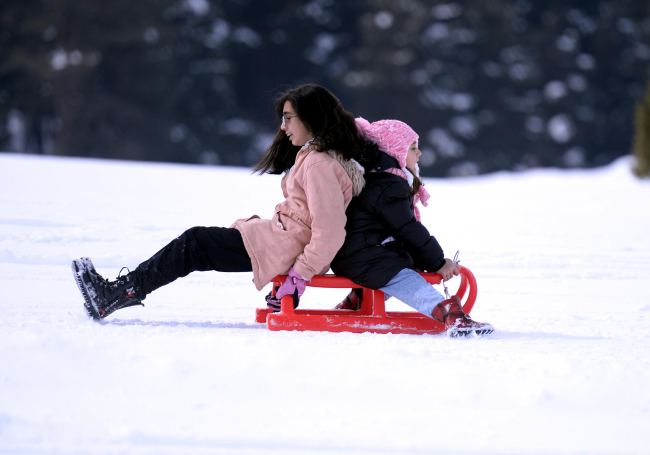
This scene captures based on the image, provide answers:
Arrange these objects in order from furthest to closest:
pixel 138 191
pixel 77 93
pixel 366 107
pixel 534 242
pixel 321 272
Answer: pixel 366 107 → pixel 77 93 → pixel 138 191 → pixel 534 242 → pixel 321 272

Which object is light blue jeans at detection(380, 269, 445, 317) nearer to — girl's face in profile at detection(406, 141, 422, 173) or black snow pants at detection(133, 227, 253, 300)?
girl's face in profile at detection(406, 141, 422, 173)

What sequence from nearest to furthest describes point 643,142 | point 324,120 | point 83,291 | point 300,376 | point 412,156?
1. point 300,376
2. point 83,291
3. point 324,120
4. point 412,156
5. point 643,142

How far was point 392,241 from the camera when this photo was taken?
2.70 m

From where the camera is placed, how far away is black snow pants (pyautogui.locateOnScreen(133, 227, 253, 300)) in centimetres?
262

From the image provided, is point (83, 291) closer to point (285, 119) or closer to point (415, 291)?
point (285, 119)

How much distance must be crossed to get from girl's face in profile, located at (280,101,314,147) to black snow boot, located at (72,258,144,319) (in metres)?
0.80

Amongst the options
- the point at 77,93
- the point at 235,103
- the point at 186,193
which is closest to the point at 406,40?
the point at 235,103

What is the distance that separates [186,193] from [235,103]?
12.9 meters

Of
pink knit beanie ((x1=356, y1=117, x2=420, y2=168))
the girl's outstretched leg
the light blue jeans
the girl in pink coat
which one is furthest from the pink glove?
pink knit beanie ((x1=356, y1=117, x2=420, y2=168))

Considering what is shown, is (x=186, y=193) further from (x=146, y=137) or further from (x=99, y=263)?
(x=146, y=137)

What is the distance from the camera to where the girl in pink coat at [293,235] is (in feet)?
8.37

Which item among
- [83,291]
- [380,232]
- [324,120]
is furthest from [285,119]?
[83,291]

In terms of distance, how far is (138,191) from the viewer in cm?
746

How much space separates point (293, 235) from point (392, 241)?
0.39 metres
